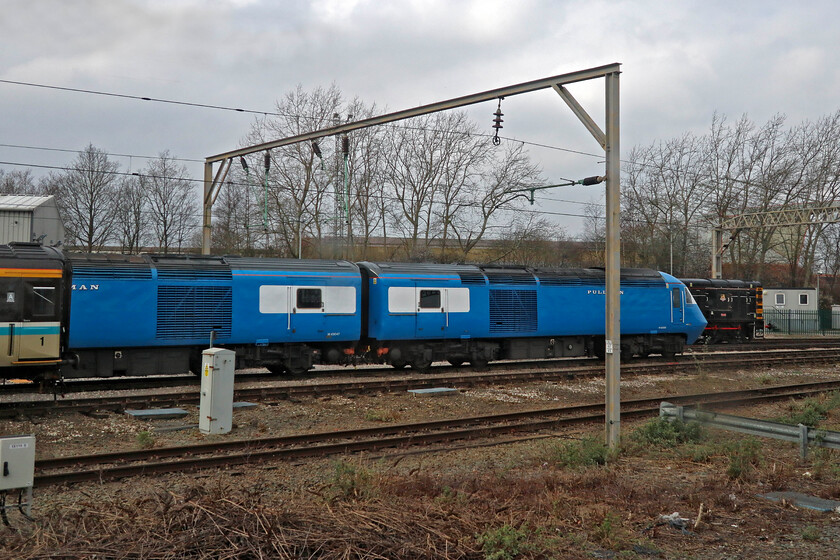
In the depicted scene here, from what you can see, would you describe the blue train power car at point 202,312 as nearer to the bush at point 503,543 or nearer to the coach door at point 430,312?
the coach door at point 430,312

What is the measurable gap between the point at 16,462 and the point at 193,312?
34.5 ft

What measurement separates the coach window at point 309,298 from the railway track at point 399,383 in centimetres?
205

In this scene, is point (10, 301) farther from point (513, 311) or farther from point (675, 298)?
point (675, 298)

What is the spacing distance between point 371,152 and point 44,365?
23.0 m

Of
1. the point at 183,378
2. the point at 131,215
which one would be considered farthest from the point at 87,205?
the point at 183,378

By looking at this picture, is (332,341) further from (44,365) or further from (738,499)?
(738,499)

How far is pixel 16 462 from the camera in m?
6.02

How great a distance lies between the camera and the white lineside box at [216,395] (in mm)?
11164

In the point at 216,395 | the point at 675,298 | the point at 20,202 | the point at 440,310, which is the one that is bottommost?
the point at 216,395

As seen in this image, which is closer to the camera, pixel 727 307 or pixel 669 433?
pixel 669 433

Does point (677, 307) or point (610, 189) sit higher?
point (610, 189)

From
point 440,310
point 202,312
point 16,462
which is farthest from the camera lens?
point 440,310

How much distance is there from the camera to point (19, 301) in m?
13.8

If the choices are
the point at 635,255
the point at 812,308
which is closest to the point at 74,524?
the point at 635,255
